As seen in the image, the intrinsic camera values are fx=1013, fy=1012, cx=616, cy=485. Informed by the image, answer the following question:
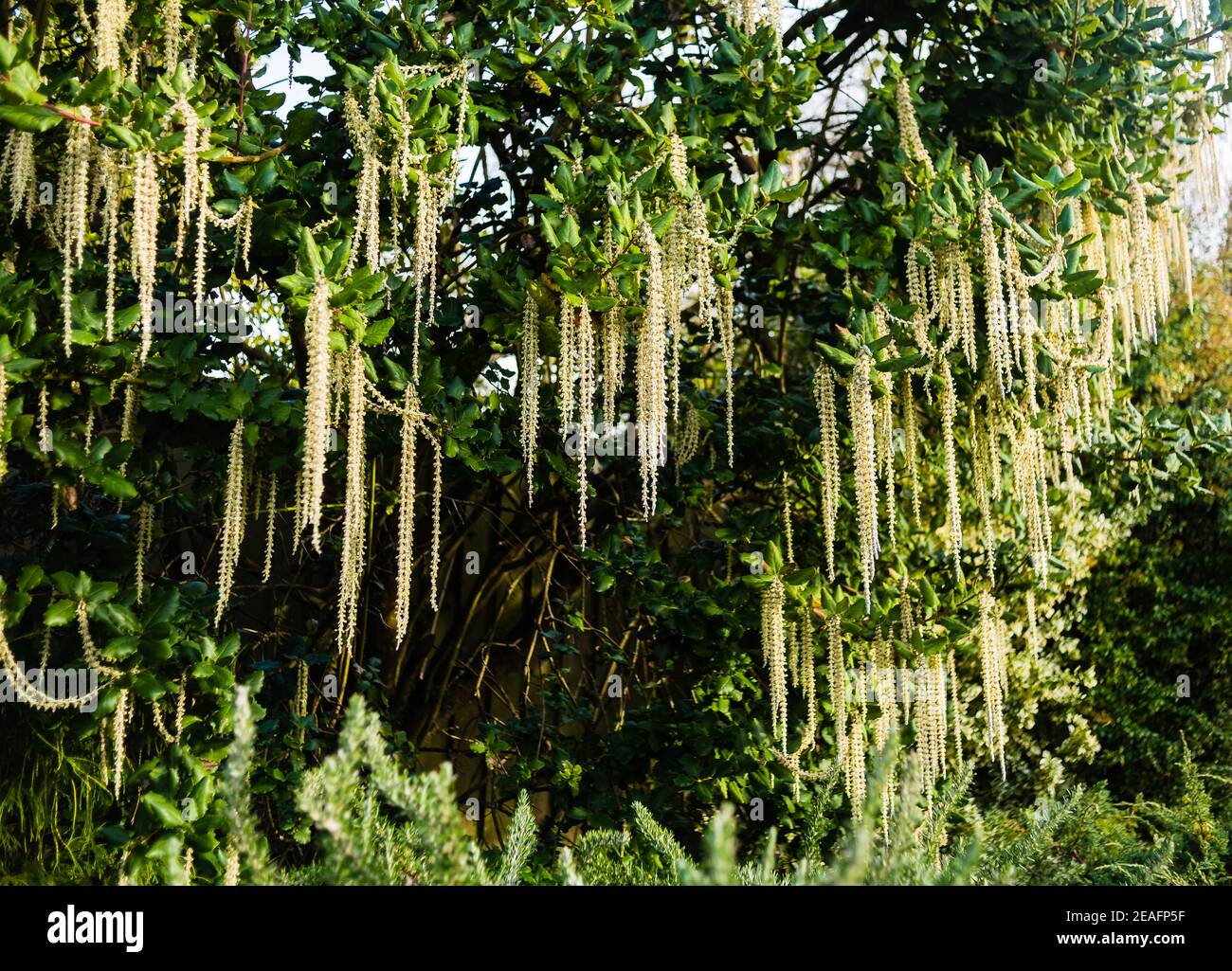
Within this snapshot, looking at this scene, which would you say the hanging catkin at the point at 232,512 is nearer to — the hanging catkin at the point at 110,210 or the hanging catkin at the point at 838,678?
the hanging catkin at the point at 110,210

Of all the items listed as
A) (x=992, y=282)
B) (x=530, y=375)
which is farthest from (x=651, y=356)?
(x=992, y=282)

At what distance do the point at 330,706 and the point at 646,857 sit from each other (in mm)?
1835

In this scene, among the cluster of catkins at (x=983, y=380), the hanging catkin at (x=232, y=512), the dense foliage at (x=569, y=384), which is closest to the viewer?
the dense foliage at (x=569, y=384)

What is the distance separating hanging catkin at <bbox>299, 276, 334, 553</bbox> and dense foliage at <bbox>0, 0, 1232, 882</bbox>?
0.06 feet

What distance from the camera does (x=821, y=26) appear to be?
3482 millimetres

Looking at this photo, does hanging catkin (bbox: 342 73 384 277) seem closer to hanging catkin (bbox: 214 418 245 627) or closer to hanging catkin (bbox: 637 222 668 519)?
hanging catkin (bbox: 214 418 245 627)

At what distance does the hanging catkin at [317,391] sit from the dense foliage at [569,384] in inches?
0.7

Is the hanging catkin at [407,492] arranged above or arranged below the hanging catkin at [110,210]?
below

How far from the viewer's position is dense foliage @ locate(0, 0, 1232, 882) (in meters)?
2.61

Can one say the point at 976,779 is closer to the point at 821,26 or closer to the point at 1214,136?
the point at 1214,136

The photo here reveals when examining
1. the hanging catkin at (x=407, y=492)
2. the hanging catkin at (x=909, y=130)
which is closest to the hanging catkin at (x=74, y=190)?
the hanging catkin at (x=407, y=492)

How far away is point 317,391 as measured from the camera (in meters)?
2.35

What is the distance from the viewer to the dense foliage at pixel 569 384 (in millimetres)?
2613
